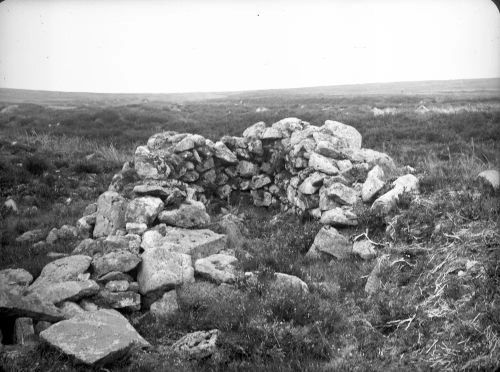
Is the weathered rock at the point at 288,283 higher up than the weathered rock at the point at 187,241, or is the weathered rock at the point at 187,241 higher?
the weathered rock at the point at 187,241

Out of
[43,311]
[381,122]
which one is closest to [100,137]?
[381,122]

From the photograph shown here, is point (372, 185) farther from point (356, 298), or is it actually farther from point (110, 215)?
point (110, 215)

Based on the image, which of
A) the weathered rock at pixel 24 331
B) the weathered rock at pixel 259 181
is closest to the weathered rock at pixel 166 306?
the weathered rock at pixel 24 331

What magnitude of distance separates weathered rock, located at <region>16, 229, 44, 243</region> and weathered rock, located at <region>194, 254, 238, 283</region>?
16.0 ft

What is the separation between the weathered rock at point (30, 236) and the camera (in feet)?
34.4

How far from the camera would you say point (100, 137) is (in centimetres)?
2675

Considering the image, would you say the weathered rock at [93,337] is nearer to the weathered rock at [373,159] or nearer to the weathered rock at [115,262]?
the weathered rock at [115,262]

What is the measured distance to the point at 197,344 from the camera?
6.05 m

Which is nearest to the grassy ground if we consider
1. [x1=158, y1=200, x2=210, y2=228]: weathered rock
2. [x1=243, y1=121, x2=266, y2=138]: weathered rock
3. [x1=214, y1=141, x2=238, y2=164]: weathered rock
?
[x1=158, y1=200, x2=210, y2=228]: weathered rock

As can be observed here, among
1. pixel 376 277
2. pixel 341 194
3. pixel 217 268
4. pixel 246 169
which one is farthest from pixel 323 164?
pixel 217 268

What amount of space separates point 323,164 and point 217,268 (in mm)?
5316

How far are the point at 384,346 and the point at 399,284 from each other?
185 cm

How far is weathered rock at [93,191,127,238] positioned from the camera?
10433 millimetres

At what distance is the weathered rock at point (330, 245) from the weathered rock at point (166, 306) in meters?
3.48
